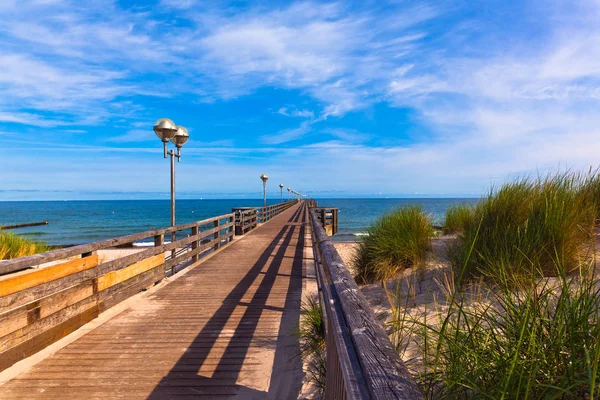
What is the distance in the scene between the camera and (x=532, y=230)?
4.51 meters

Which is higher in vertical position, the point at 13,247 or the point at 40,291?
the point at 40,291

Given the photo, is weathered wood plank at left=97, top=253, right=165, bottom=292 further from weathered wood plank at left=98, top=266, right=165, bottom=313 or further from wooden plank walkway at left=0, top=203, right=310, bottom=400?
wooden plank walkway at left=0, top=203, right=310, bottom=400

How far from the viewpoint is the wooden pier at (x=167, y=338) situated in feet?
5.42

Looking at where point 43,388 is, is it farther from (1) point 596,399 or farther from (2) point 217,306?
(1) point 596,399

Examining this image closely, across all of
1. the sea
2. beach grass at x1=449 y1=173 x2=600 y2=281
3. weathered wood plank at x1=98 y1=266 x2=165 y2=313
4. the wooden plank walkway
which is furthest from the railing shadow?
the sea

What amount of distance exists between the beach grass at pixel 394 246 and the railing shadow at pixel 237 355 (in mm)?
1636

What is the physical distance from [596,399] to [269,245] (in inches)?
370

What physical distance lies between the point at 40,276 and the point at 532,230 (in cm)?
568

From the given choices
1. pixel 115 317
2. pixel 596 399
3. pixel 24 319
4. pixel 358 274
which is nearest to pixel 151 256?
pixel 115 317

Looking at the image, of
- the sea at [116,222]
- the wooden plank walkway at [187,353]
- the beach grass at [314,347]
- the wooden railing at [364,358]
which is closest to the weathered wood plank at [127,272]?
the wooden plank walkway at [187,353]

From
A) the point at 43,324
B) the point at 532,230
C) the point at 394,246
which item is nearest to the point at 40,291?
the point at 43,324

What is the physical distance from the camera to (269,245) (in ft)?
34.7

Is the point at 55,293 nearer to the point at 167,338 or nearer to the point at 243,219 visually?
the point at 167,338

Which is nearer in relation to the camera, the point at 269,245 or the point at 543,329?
the point at 543,329
